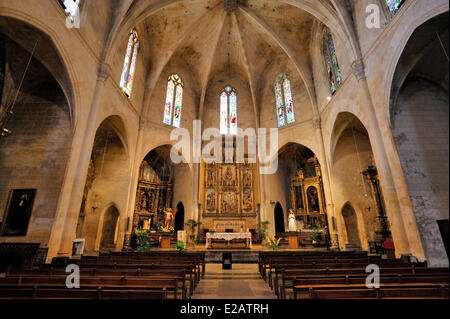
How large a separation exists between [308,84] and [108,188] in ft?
51.0

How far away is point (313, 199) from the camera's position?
17094mm

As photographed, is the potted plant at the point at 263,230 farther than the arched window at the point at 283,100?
No

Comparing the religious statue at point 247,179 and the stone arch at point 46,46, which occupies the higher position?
the stone arch at point 46,46

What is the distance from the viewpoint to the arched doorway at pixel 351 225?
14.1 meters

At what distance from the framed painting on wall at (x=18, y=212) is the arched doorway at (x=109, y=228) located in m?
6.26

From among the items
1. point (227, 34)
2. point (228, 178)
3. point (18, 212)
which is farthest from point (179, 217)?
point (227, 34)

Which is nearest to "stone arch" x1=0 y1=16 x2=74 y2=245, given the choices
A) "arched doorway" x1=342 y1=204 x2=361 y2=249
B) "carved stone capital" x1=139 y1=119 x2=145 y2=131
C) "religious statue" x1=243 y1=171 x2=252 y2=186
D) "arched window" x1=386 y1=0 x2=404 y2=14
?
"carved stone capital" x1=139 y1=119 x2=145 y2=131

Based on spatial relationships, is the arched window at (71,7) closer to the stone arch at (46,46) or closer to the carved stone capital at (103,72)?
the stone arch at (46,46)

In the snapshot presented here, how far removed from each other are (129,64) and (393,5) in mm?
13749

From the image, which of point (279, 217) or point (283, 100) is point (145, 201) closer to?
point (279, 217)

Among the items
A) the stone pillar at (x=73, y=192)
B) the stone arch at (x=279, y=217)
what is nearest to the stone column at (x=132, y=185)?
the stone pillar at (x=73, y=192)

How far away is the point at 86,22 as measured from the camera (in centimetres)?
938
